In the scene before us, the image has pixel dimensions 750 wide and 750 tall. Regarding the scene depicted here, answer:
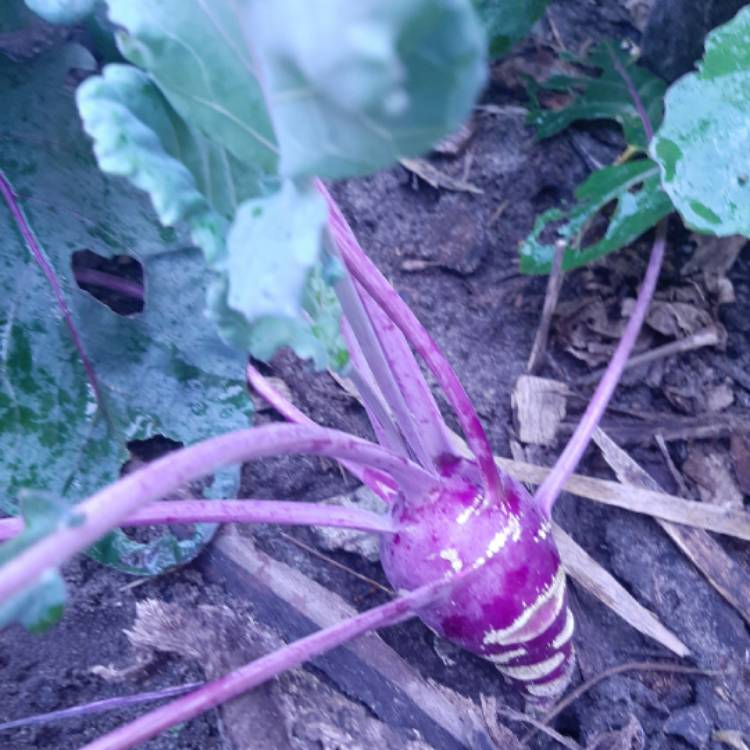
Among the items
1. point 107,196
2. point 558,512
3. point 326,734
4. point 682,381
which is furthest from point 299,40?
point 682,381

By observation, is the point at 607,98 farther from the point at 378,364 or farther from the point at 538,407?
the point at 378,364

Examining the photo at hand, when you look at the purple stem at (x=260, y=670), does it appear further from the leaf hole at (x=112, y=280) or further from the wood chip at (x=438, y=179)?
the wood chip at (x=438, y=179)

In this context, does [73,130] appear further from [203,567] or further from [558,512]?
[558,512]

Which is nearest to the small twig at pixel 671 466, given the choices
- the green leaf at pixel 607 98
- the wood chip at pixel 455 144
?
the green leaf at pixel 607 98

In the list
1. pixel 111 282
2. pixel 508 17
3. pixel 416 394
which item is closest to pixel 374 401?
pixel 416 394

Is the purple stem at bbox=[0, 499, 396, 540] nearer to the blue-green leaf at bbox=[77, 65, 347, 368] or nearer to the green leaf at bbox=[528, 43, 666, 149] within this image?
the blue-green leaf at bbox=[77, 65, 347, 368]

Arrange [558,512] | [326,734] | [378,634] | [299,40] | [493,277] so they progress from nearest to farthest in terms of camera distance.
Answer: [299,40] → [326,734] → [378,634] → [558,512] → [493,277]
